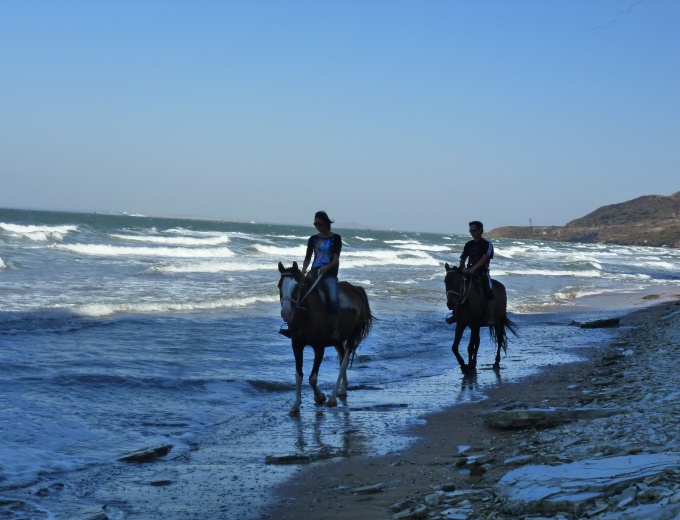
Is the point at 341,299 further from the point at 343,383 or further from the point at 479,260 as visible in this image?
the point at 479,260

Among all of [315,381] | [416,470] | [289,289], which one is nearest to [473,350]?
[315,381]

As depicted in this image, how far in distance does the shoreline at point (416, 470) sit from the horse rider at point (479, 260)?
9.13 ft

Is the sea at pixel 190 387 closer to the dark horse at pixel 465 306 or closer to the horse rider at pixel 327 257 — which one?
the dark horse at pixel 465 306

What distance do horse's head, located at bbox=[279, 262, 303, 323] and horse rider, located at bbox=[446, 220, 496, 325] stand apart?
3537 millimetres

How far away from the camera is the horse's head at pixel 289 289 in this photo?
31.5ft

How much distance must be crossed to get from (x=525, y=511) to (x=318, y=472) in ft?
8.43

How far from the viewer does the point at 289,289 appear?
9648 mm

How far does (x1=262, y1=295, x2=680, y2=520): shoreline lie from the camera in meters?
5.64

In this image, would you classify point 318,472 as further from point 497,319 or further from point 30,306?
point 30,306

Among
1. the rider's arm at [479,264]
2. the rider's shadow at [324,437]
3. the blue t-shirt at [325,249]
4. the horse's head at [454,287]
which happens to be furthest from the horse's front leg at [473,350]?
the rider's shadow at [324,437]

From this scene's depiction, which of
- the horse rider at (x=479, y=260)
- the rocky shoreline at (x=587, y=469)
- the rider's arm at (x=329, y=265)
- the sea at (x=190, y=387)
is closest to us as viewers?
the rocky shoreline at (x=587, y=469)

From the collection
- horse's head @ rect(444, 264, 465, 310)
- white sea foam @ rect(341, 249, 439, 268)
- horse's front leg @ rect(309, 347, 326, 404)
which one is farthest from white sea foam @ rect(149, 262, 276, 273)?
horse's front leg @ rect(309, 347, 326, 404)

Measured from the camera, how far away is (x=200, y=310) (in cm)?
2006

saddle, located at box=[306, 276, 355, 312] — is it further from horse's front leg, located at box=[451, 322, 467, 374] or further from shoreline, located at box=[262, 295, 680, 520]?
horse's front leg, located at box=[451, 322, 467, 374]
